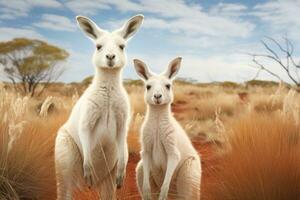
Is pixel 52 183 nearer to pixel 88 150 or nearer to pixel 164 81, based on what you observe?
pixel 88 150

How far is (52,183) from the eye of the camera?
5160 millimetres

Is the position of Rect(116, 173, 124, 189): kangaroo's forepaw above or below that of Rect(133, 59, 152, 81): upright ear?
below

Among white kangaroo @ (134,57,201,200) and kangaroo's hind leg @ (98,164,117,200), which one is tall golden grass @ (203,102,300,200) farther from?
kangaroo's hind leg @ (98,164,117,200)

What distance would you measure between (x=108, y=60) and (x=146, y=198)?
1347mm

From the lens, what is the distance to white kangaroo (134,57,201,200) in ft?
15.4

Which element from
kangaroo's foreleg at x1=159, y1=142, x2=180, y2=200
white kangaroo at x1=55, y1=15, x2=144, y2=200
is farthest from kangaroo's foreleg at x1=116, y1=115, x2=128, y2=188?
kangaroo's foreleg at x1=159, y1=142, x2=180, y2=200

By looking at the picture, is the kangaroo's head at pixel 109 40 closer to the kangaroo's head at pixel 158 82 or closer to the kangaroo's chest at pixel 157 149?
the kangaroo's head at pixel 158 82

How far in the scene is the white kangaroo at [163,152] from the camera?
470 cm

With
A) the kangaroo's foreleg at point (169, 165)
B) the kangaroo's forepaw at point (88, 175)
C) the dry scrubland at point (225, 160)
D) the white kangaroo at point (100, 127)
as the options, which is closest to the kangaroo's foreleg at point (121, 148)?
the white kangaroo at point (100, 127)

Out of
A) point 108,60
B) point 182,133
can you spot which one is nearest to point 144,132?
point 182,133

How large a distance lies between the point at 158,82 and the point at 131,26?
691mm

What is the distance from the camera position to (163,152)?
4.86 meters

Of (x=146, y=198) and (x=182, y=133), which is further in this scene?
(x=182, y=133)

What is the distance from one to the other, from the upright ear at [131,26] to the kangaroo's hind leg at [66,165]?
118 centimetres
